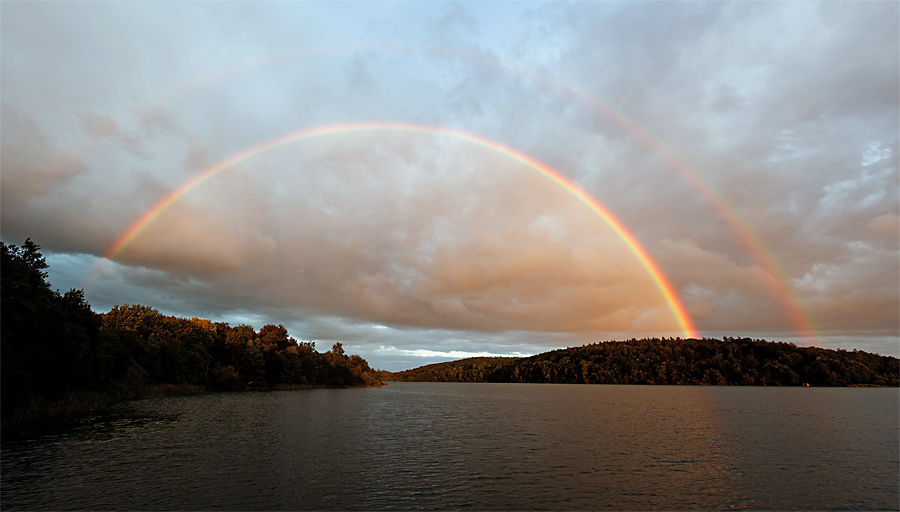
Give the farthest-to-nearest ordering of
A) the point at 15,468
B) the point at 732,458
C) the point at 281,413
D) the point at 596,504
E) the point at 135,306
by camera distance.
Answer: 1. the point at 135,306
2. the point at 281,413
3. the point at 732,458
4. the point at 15,468
5. the point at 596,504

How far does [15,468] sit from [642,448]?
50.1m

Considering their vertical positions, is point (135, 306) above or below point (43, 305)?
above

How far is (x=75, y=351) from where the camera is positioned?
5447 centimetres

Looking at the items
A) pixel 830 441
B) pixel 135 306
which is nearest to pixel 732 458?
pixel 830 441

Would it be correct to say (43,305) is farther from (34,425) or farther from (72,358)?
(34,425)

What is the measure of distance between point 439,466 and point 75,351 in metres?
48.3

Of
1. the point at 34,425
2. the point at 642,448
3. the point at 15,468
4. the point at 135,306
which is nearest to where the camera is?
the point at 15,468

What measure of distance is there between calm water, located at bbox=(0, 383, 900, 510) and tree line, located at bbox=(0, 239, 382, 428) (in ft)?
20.5

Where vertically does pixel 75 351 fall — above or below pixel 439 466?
above

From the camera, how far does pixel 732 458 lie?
135ft

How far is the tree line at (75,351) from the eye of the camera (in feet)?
146

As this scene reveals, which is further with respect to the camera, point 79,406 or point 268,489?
point 79,406

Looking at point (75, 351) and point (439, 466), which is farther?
point (75, 351)

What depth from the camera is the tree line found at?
44594 millimetres
